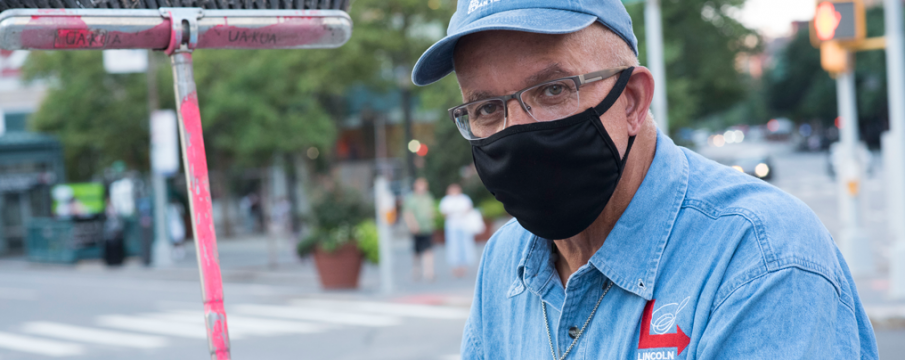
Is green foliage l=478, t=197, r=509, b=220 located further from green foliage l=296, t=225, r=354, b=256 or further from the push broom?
the push broom

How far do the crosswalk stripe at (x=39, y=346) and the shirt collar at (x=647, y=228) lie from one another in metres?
10.3

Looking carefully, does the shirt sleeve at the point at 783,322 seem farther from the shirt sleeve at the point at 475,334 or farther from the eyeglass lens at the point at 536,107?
the shirt sleeve at the point at 475,334

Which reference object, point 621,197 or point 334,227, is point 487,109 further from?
point 334,227

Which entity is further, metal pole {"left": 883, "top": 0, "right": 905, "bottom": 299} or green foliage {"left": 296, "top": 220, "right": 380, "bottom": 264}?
green foliage {"left": 296, "top": 220, "right": 380, "bottom": 264}

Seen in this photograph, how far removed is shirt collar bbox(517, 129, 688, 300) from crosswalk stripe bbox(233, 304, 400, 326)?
10010mm

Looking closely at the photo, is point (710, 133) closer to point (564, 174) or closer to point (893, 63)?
point (893, 63)

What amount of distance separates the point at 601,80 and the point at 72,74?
2560 cm

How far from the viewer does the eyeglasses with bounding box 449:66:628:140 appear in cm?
160

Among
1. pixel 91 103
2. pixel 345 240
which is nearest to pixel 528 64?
pixel 345 240

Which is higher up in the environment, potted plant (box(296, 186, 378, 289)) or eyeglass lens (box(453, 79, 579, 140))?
eyeglass lens (box(453, 79, 579, 140))

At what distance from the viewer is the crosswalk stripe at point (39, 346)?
10.4 m

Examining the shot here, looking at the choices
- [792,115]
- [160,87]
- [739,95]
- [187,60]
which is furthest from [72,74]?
[792,115]

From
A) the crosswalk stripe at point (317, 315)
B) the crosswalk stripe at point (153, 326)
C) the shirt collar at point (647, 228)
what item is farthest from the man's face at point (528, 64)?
the crosswalk stripe at point (153, 326)

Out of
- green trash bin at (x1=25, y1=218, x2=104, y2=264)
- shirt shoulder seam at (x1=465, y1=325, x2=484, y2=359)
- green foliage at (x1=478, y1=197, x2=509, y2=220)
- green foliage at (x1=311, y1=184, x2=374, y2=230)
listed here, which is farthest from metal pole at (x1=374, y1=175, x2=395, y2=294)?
green trash bin at (x1=25, y1=218, x2=104, y2=264)
